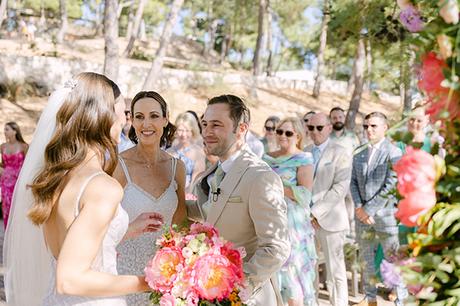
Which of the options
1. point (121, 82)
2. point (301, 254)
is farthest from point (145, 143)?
point (121, 82)

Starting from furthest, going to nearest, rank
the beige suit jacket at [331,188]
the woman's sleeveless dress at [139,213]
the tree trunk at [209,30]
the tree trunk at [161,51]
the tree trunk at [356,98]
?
the tree trunk at [209,30]
the tree trunk at [356,98]
the tree trunk at [161,51]
the beige suit jacket at [331,188]
the woman's sleeveless dress at [139,213]

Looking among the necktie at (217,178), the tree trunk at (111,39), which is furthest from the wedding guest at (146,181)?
the tree trunk at (111,39)

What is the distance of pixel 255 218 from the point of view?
10.7ft

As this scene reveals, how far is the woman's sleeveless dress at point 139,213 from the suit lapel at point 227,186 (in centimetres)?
80

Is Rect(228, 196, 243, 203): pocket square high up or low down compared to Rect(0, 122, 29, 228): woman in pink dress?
up

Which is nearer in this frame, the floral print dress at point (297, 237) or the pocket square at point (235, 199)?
the pocket square at point (235, 199)

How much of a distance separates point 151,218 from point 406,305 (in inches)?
77.0

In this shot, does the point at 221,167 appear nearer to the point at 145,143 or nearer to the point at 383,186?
the point at 145,143

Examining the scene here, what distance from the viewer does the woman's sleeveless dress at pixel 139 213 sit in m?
4.20

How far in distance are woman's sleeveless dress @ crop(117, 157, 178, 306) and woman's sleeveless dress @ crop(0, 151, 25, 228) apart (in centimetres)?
738

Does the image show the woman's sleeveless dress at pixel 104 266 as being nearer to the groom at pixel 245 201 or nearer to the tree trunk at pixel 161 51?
the groom at pixel 245 201

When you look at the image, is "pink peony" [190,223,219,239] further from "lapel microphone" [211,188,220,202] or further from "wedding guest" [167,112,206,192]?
"wedding guest" [167,112,206,192]

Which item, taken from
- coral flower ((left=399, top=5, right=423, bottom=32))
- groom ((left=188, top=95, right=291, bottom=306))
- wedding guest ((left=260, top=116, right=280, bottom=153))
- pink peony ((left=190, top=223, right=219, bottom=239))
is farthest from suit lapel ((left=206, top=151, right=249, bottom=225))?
wedding guest ((left=260, top=116, right=280, bottom=153))

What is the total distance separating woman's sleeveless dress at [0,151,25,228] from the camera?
1106 cm
